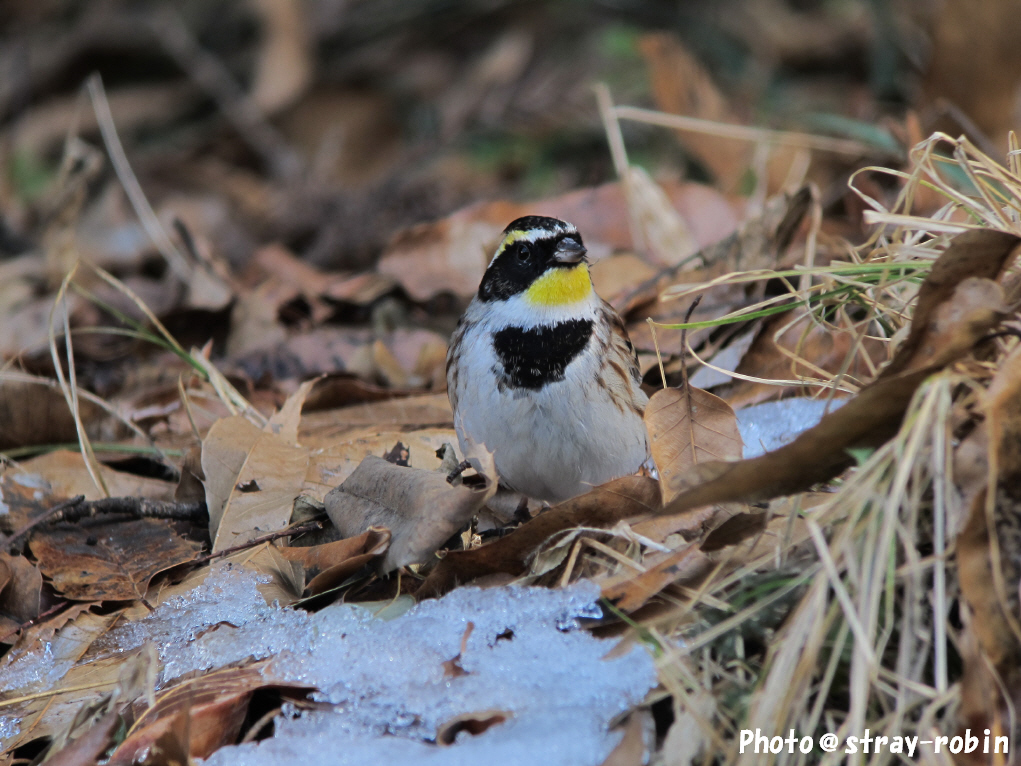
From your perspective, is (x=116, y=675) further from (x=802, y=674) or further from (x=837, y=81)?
(x=837, y=81)

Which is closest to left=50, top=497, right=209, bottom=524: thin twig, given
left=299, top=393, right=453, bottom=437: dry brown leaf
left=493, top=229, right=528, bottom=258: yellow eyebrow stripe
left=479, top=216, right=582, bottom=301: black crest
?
left=299, top=393, right=453, bottom=437: dry brown leaf

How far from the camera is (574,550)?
3.08 m

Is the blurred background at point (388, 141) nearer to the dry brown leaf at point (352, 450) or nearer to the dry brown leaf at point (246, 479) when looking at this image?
the dry brown leaf at point (352, 450)

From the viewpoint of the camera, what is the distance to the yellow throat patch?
4387 millimetres

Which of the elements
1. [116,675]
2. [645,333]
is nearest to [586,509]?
[116,675]

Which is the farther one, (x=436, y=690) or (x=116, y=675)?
(x=116, y=675)

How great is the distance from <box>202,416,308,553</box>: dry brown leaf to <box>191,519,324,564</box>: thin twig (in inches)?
5.1

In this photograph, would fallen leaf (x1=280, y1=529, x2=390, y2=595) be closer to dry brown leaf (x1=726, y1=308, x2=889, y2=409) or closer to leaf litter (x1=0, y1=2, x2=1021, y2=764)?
leaf litter (x1=0, y1=2, x2=1021, y2=764)

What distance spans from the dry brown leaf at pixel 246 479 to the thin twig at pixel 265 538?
13 cm

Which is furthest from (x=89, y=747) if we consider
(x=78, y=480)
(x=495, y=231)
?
(x=495, y=231)

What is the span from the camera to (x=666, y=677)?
255cm

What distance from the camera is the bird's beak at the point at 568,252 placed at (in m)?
4.39

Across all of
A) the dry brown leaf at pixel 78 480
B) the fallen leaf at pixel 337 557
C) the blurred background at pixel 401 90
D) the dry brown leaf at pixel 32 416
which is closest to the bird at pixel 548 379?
the fallen leaf at pixel 337 557

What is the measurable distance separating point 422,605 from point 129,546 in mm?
1404
